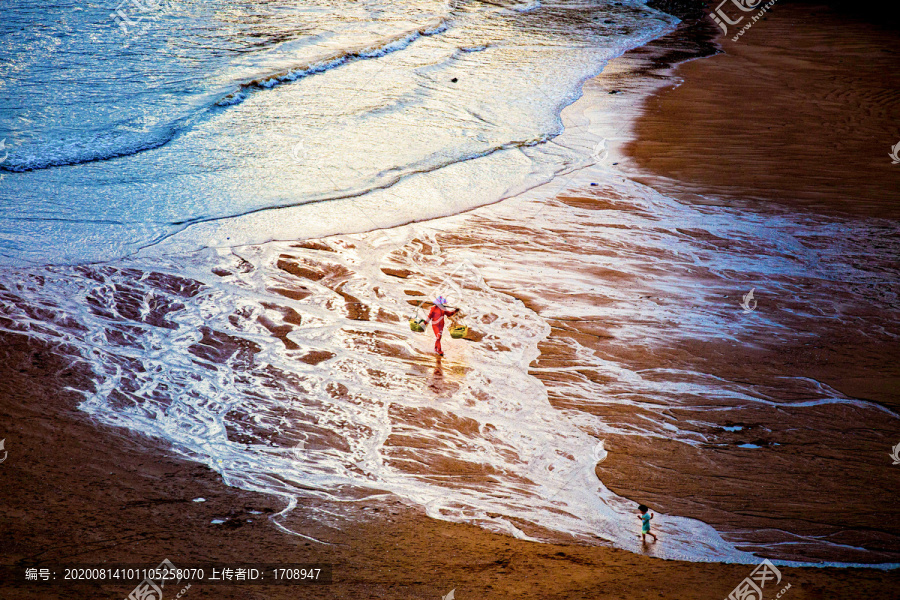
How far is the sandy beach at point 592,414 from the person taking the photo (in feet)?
18.6

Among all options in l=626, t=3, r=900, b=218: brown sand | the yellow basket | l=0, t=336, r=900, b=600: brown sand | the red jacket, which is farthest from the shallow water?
l=0, t=336, r=900, b=600: brown sand

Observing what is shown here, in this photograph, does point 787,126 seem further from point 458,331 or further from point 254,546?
point 254,546

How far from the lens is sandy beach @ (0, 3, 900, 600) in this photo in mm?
5660

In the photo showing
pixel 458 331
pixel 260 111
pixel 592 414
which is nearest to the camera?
pixel 592 414

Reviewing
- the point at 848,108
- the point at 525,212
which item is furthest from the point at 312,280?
the point at 848,108

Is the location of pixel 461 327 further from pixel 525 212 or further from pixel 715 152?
pixel 715 152

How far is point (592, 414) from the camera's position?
8023 mm

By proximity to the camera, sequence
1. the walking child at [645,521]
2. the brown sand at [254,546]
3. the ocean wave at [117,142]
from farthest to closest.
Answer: the ocean wave at [117,142]
the walking child at [645,521]
the brown sand at [254,546]

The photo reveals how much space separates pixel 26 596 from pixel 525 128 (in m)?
15.7

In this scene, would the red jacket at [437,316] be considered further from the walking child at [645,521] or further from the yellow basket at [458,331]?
the walking child at [645,521]

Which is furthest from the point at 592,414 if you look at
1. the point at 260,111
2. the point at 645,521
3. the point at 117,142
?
the point at 260,111

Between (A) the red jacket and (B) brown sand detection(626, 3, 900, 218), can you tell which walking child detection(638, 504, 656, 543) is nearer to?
(A) the red jacket

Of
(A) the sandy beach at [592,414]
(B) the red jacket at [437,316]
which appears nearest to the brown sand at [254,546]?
(A) the sandy beach at [592,414]

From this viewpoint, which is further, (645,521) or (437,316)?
(437,316)
